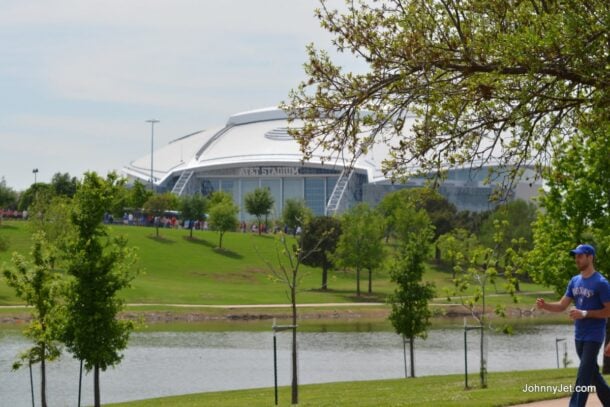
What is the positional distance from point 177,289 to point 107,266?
43.0m

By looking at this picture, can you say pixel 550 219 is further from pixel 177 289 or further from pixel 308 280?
pixel 308 280

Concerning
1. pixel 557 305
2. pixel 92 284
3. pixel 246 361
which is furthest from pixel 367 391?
pixel 246 361

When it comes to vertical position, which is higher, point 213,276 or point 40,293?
point 40,293

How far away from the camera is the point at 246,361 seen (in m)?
37.5

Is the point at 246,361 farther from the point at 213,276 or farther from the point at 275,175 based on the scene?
the point at 275,175

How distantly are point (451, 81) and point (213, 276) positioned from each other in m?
65.8

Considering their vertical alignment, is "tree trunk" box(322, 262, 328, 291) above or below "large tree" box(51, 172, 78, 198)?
below

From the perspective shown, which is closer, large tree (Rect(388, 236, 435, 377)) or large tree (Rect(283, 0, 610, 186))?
large tree (Rect(283, 0, 610, 186))

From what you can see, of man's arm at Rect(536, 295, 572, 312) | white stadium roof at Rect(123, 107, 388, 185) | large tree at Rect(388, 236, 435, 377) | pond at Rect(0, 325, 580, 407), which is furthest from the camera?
white stadium roof at Rect(123, 107, 388, 185)

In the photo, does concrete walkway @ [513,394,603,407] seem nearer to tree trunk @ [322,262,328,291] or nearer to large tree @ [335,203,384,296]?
large tree @ [335,203,384,296]

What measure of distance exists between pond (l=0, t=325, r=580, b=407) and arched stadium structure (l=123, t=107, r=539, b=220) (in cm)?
7677

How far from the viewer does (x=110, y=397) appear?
94.2 ft

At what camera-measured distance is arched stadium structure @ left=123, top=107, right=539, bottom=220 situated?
130 m

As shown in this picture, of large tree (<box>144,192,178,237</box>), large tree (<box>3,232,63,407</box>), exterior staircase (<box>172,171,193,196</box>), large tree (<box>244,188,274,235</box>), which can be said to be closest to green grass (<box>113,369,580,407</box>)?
large tree (<box>3,232,63,407</box>)
